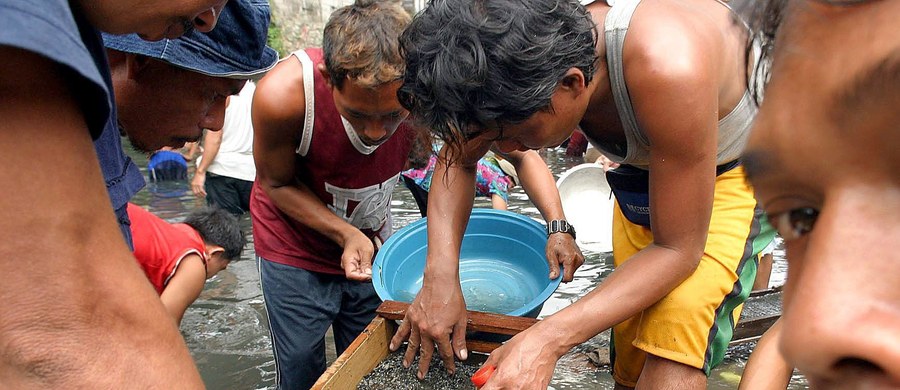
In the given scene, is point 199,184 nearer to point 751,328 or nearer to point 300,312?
point 300,312

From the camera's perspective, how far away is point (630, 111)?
6.13 ft

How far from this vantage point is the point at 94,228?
0.83 metres

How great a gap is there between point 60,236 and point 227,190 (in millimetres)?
5439

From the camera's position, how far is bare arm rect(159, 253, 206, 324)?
3178 mm

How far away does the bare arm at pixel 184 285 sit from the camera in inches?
125

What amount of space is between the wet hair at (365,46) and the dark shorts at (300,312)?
3.40 ft

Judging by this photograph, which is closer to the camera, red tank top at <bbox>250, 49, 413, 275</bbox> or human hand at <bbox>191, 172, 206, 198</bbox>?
red tank top at <bbox>250, 49, 413, 275</bbox>

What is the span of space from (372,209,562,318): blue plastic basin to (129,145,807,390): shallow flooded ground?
984 millimetres

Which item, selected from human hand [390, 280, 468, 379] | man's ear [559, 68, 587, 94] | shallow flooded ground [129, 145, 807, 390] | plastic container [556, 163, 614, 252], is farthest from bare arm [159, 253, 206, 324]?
plastic container [556, 163, 614, 252]

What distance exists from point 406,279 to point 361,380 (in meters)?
0.80

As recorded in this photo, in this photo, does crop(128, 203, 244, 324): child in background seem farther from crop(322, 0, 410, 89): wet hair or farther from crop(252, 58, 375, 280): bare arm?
crop(322, 0, 410, 89): wet hair

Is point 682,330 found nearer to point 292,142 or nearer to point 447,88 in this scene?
point 447,88

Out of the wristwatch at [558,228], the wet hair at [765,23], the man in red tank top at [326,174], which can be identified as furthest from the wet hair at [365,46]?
the wet hair at [765,23]

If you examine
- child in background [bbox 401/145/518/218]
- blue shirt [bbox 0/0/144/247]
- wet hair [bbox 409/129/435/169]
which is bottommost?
child in background [bbox 401/145/518/218]
